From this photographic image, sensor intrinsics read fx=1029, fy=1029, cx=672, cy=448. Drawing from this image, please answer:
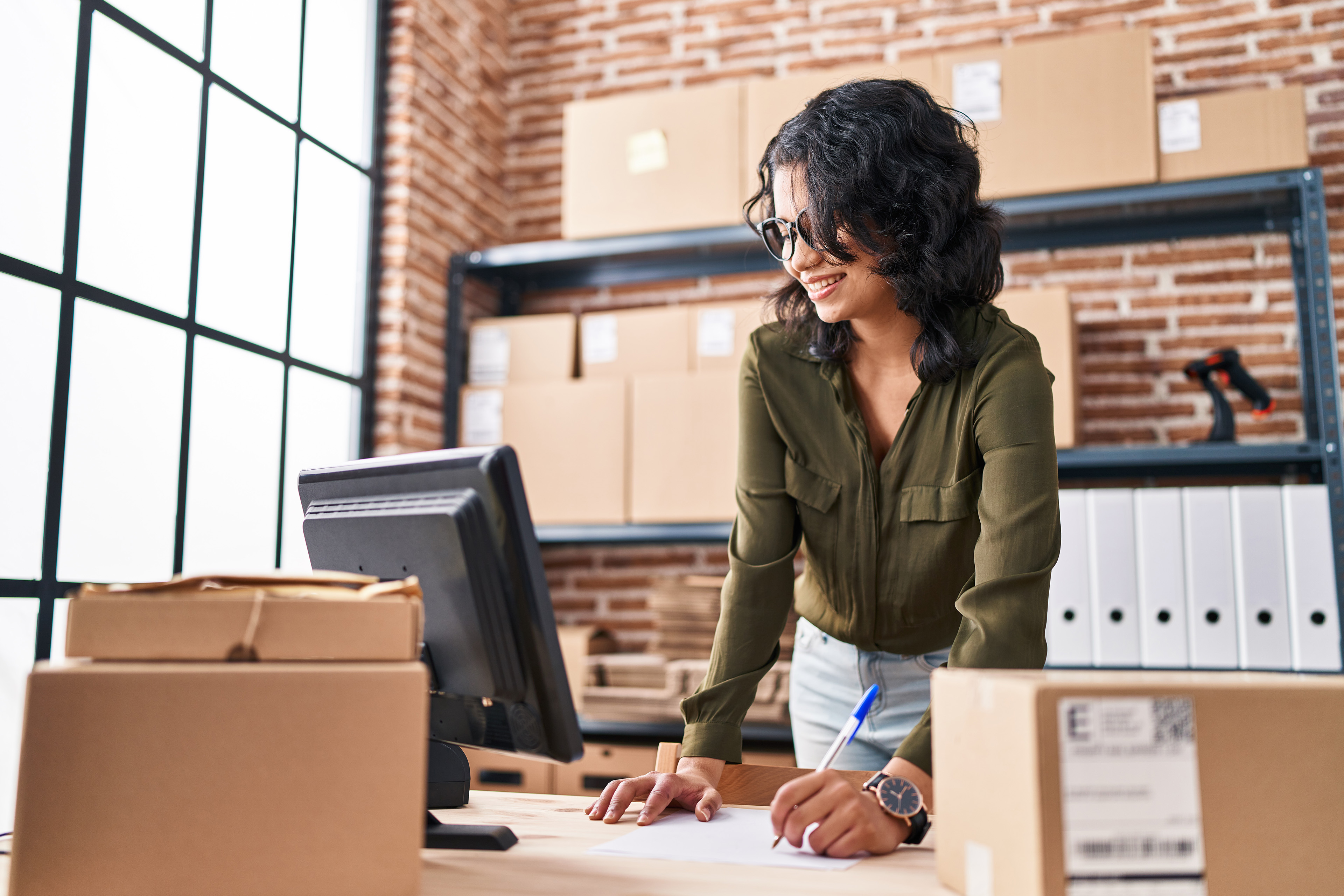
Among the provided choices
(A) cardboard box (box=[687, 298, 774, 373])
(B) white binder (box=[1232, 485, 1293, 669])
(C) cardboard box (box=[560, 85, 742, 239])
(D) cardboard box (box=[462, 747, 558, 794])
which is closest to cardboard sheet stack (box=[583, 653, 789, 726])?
(D) cardboard box (box=[462, 747, 558, 794])

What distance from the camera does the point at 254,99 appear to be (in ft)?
7.75

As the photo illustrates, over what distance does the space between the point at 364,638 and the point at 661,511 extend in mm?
1788

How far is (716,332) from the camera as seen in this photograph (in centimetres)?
256

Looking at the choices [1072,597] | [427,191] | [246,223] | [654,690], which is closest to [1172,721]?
[1072,597]

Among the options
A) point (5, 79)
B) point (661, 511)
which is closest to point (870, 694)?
point (661, 511)

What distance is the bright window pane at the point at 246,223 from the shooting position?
222 cm

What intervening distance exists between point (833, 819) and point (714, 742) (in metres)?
0.33

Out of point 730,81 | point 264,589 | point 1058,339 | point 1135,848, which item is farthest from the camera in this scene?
point 730,81

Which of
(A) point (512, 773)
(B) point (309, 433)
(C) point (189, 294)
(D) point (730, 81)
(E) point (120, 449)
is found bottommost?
(A) point (512, 773)

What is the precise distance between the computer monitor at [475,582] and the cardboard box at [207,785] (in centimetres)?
15

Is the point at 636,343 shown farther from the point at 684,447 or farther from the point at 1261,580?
the point at 1261,580

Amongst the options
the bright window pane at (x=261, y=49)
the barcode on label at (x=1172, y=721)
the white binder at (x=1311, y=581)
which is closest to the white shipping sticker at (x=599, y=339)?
the bright window pane at (x=261, y=49)

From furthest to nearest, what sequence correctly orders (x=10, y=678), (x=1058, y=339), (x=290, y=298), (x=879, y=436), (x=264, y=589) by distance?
1. (x=290, y=298)
2. (x=1058, y=339)
3. (x=10, y=678)
4. (x=879, y=436)
5. (x=264, y=589)

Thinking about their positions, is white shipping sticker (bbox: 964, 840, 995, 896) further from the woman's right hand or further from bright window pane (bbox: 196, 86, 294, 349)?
bright window pane (bbox: 196, 86, 294, 349)
